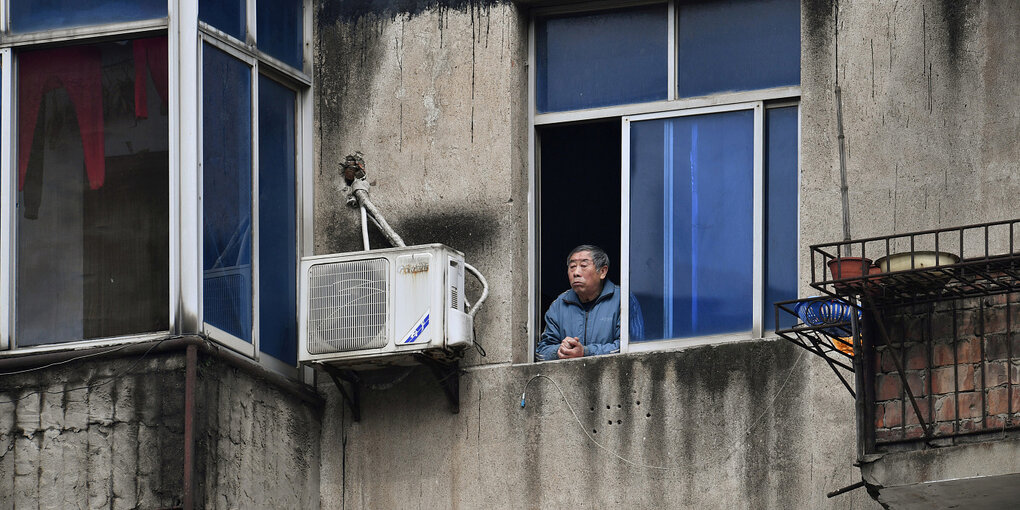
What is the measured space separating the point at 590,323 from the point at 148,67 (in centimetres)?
331

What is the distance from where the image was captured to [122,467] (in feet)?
37.7

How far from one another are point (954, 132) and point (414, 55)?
368cm

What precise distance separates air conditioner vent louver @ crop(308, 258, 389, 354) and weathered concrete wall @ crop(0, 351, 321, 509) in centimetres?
67

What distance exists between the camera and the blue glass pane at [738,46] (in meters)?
12.8

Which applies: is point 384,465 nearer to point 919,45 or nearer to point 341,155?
point 341,155

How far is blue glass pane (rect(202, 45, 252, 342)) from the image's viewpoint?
1198 centimetres

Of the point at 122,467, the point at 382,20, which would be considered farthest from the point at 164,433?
the point at 382,20

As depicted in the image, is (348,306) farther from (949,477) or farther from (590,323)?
(949,477)

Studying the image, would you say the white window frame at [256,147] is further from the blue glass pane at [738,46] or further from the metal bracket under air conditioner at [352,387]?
the blue glass pane at [738,46]

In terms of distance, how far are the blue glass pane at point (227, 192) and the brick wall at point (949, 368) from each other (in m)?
3.98

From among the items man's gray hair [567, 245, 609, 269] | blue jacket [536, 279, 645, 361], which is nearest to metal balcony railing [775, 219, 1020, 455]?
blue jacket [536, 279, 645, 361]

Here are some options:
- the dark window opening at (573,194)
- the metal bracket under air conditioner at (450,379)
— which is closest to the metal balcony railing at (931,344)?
the metal bracket under air conditioner at (450,379)

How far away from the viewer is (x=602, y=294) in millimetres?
12977

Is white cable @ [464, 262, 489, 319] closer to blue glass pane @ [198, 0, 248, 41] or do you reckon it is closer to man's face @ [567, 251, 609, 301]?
man's face @ [567, 251, 609, 301]
